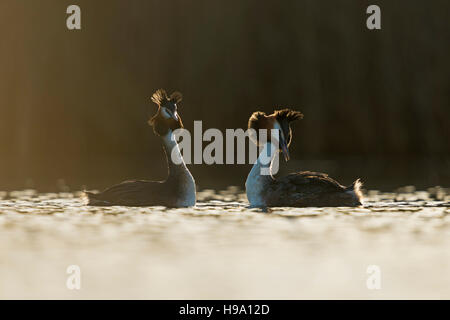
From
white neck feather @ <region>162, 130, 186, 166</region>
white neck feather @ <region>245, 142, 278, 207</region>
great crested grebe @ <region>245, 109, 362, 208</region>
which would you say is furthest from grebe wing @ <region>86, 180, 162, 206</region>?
great crested grebe @ <region>245, 109, 362, 208</region>

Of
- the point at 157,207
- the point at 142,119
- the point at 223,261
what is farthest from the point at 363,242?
the point at 142,119

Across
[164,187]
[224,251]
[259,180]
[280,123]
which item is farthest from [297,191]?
[224,251]

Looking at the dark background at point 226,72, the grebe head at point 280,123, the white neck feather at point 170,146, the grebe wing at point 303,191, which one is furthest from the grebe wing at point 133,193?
the dark background at point 226,72

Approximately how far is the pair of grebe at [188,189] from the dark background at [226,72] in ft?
114

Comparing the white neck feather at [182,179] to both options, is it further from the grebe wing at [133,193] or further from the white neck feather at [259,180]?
the white neck feather at [259,180]

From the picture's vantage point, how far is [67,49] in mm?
60031

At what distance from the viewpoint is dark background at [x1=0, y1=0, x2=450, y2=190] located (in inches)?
2135

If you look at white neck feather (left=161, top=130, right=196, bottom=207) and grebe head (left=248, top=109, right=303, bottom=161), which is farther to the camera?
grebe head (left=248, top=109, right=303, bottom=161)

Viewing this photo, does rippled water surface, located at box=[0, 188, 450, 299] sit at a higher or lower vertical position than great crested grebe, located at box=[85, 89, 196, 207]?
lower

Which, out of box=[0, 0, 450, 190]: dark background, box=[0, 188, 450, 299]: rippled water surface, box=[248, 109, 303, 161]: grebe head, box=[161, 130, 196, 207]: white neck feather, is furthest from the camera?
box=[0, 0, 450, 190]: dark background

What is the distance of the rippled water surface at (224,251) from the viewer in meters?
9.11

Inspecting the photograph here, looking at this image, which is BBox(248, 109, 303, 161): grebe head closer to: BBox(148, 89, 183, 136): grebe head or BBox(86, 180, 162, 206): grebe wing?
BBox(148, 89, 183, 136): grebe head

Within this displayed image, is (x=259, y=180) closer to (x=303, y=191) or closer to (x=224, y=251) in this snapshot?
(x=303, y=191)

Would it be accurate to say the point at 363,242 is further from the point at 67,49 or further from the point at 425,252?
the point at 67,49
